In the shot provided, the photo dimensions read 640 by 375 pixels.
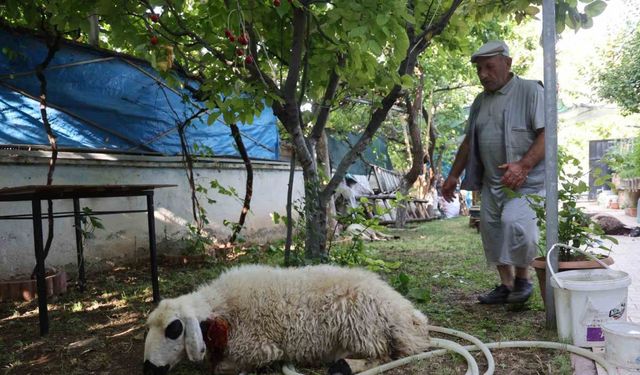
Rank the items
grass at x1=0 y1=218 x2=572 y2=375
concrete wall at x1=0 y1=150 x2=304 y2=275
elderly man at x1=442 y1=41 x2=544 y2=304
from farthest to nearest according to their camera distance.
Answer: concrete wall at x1=0 y1=150 x2=304 y2=275 → elderly man at x1=442 y1=41 x2=544 y2=304 → grass at x1=0 y1=218 x2=572 y2=375

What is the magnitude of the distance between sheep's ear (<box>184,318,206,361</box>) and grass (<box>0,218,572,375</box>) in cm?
31

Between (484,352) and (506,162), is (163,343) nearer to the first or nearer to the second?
(484,352)

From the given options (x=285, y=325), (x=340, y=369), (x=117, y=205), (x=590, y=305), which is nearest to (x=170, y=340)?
(x=285, y=325)

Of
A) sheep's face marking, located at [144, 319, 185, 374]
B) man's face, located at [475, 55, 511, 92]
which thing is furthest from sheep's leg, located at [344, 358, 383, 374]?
man's face, located at [475, 55, 511, 92]

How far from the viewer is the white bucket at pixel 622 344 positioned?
2.27m

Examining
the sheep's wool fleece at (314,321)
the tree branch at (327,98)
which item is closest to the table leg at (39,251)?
the sheep's wool fleece at (314,321)

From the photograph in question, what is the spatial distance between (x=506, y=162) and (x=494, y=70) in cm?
76

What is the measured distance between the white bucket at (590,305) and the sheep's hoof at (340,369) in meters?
1.33

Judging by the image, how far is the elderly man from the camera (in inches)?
139

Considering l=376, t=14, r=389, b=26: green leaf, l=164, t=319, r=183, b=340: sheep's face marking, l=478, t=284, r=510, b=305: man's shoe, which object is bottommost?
l=478, t=284, r=510, b=305: man's shoe

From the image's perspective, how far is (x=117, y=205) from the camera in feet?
19.5

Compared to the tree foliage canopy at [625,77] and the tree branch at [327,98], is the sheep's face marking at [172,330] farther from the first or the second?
the tree foliage canopy at [625,77]

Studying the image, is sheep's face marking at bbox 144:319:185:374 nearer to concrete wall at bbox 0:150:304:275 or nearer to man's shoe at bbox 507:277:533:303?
man's shoe at bbox 507:277:533:303

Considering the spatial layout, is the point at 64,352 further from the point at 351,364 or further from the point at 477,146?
the point at 477,146
